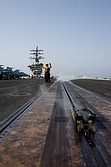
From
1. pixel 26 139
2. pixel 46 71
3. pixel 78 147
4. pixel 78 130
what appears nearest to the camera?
pixel 78 147

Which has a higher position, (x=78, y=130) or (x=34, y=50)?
(x=34, y=50)

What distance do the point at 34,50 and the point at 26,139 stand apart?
12364 cm

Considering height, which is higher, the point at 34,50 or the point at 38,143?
the point at 34,50

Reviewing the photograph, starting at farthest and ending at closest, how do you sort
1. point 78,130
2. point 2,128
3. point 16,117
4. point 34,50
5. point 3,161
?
point 34,50
point 16,117
point 2,128
point 78,130
point 3,161

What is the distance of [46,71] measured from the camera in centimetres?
3747

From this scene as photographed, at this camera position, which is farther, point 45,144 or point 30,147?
point 45,144

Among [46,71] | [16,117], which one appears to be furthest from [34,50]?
[16,117]

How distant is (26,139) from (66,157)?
1182mm

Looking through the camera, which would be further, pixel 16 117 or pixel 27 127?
pixel 16 117

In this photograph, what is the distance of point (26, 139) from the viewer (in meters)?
4.67

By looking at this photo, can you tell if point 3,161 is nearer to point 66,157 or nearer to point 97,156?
point 66,157

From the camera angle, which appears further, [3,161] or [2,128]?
[2,128]

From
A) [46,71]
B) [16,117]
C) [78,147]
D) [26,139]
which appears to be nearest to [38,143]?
[26,139]

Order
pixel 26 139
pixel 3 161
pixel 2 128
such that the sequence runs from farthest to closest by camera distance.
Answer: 1. pixel 2 128
2. pixel 26 139
3. pixel 3 161
